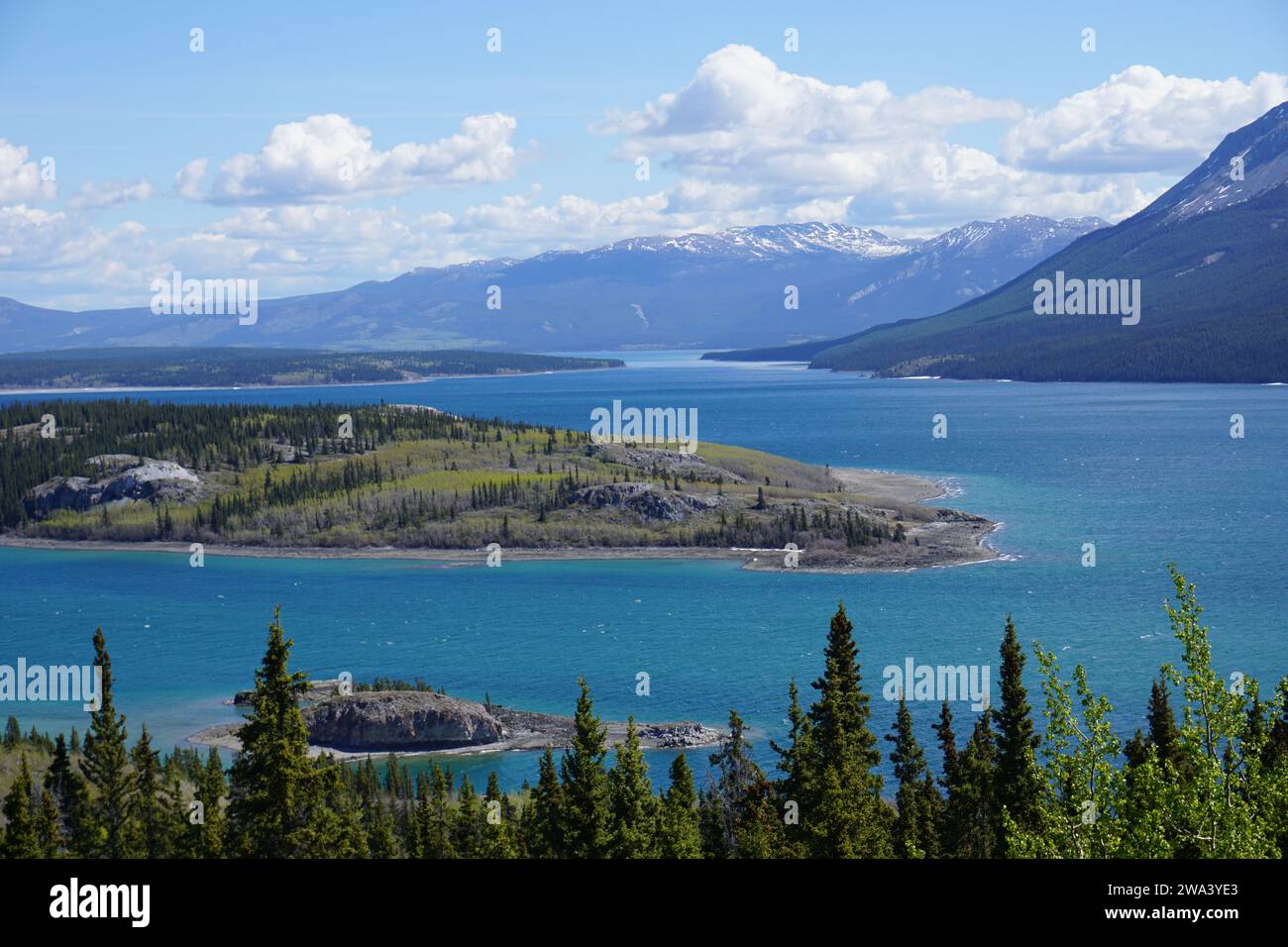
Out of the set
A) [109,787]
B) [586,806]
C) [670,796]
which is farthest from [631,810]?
[109,787]

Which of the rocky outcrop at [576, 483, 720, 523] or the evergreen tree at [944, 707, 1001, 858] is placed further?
the rocky outcrop at [576, 483, 720, 523]

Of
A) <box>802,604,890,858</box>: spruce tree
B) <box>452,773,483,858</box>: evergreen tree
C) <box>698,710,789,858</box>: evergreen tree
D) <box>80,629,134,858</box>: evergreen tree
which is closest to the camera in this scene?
<box>802,604,890,858</box>: spruce tree

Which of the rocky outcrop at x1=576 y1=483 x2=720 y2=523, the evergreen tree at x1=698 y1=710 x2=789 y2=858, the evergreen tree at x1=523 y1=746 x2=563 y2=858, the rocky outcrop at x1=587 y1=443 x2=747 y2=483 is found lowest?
the evergreen tree at x1=698 y1=710 x2=789 y2=858

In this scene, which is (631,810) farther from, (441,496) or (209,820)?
(441,496)

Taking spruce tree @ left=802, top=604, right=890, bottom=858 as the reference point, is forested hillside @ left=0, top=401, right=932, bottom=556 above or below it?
above

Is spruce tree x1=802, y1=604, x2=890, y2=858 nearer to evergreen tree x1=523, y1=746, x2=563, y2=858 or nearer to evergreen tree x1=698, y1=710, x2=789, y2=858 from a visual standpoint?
evergreen tree x1=698, y1=710, x2=789, y2=858

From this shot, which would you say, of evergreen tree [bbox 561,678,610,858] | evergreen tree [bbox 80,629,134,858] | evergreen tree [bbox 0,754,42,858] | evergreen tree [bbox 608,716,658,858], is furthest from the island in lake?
evergreen tree [bbox 0,754,42,858]

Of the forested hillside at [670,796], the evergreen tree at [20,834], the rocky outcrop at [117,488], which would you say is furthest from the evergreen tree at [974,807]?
the rocky outcrop at [117,488]
